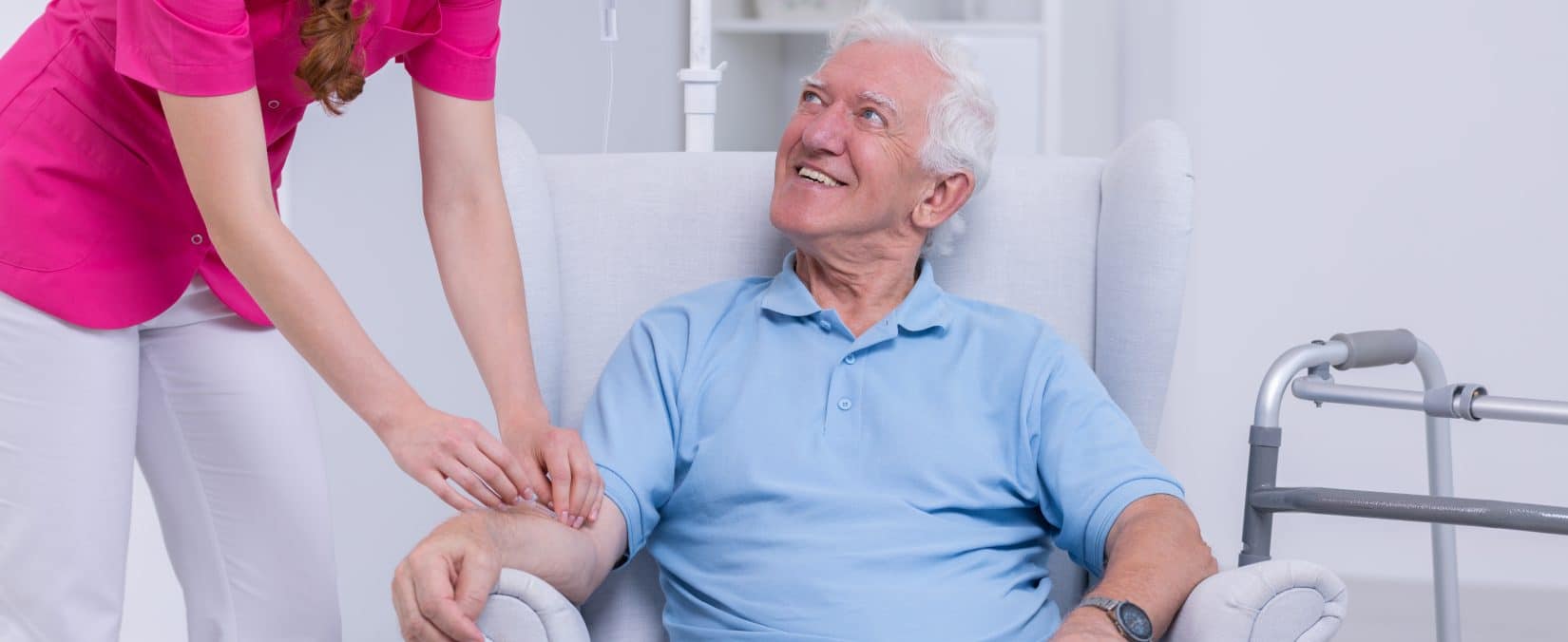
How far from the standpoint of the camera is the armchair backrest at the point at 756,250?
5.47ft

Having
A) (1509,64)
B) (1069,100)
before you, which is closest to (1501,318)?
(1509,64)

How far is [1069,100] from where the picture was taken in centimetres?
346

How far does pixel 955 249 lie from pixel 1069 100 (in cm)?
178

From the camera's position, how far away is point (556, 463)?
131cm

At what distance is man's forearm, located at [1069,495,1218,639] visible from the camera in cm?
135

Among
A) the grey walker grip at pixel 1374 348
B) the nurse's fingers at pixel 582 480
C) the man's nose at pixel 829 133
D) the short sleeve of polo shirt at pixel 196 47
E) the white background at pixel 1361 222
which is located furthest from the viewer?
the white background at pixel 1361 222

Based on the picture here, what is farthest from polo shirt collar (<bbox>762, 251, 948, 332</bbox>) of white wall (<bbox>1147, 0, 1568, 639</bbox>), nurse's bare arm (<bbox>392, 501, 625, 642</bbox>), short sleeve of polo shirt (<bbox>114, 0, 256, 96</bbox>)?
white wall (<bbox>1147, 0, 1568, 639</bbox>)

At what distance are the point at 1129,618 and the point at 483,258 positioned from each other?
0.70 m

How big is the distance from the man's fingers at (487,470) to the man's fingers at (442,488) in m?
0.02

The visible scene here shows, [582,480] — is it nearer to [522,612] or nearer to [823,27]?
[522,612]

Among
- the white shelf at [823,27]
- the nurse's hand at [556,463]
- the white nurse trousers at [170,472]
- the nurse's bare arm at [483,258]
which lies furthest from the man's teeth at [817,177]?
the white shelf at [823,27]

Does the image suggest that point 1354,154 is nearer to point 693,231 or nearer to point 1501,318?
point 1501,318

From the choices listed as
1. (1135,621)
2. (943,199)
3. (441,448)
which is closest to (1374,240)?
(943,199)

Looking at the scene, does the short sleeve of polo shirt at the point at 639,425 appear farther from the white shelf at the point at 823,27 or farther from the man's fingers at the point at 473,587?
the white shelf at the point at 823,27
